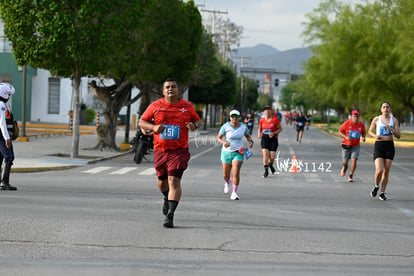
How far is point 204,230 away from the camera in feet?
30.6

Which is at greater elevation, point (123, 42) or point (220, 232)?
point (123, 42)

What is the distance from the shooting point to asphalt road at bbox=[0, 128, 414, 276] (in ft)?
23.3

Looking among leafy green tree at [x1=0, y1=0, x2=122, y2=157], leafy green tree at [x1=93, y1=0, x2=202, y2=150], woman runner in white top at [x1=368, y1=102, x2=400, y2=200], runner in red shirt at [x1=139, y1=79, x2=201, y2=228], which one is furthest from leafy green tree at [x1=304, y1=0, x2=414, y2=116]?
runner in red shirt at [x1=139, y1=79, x2=201, y2=228]

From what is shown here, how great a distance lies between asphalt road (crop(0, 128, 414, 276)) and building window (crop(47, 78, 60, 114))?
41.4m

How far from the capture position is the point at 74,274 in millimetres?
6570

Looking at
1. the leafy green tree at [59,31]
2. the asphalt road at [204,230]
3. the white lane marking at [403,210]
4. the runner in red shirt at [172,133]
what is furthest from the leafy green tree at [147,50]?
the runner in red shirt at [172,133]

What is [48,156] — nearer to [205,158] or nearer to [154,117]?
[205,158]

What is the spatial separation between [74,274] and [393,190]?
1058 cm

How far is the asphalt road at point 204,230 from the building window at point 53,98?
4138cm

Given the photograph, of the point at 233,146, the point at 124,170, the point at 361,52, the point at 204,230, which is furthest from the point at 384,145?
the point at 361,52

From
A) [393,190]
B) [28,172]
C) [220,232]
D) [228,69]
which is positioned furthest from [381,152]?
[228,69]

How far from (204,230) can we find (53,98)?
163 feet

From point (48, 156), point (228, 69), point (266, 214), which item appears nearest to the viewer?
point (266, 214)

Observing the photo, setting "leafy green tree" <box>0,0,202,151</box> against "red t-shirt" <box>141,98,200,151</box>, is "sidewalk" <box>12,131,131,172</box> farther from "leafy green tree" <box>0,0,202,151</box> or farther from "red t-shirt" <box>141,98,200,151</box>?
"red t-shirt" <box>141,98,200,151</box>
